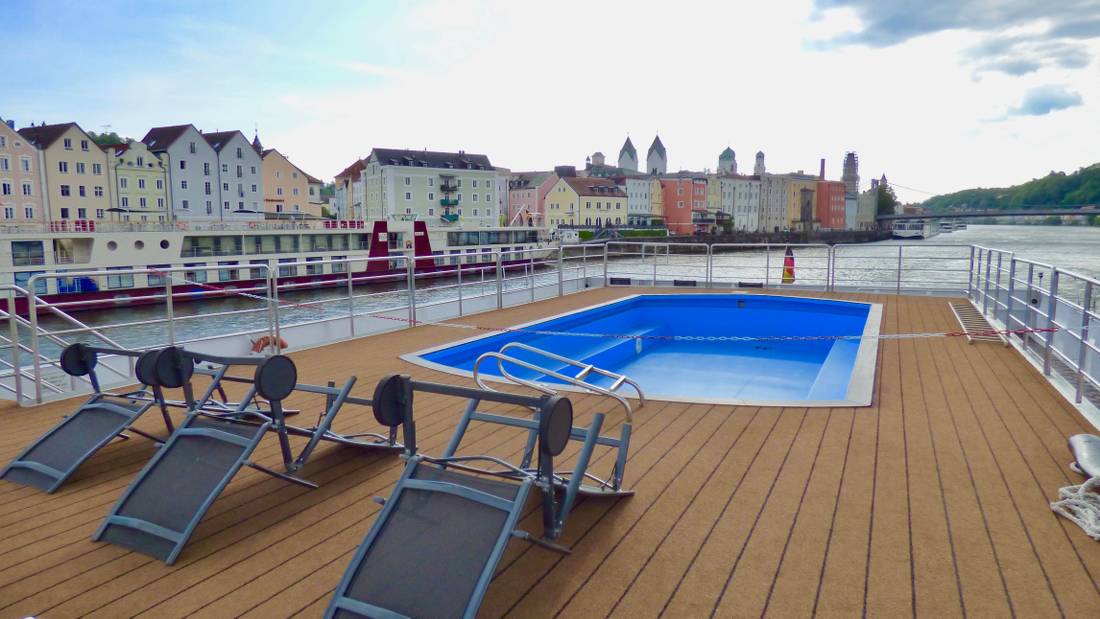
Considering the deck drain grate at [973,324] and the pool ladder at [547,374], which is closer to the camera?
the pool ladder at [547,374]

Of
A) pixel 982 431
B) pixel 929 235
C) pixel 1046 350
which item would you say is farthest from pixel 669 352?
pixel 929 235

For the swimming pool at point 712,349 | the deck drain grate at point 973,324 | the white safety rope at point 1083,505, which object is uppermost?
the deck drain grate at point 973,324

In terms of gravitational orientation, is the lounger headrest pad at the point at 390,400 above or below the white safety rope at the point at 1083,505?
above

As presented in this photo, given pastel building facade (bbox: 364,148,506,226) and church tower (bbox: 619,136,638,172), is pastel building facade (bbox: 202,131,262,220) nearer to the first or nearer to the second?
pastel building facade (bbox: 364,148,506,226)

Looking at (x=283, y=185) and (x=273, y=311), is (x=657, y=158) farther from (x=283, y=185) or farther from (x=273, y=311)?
(x=273, y=311)

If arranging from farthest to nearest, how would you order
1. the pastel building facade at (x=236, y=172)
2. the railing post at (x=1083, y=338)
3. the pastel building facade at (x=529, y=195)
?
the pastel building facade at (x=529, y=195) < the pastel building facade at (x=236, y=172) < the railing post at (x=1083, y=338)

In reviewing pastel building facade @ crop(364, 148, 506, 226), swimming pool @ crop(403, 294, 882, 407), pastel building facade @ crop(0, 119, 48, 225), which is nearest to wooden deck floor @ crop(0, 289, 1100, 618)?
swimming pool @ crop(403, 294, 882, 407)

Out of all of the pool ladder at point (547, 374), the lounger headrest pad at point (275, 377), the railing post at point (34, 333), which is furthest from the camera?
the railing post at point (34, 333)

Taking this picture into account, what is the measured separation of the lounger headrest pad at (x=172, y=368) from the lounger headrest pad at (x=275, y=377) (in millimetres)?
612

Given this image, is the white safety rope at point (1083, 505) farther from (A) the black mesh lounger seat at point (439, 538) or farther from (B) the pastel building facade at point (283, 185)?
(B) the pastel building facade at point (283, 185)

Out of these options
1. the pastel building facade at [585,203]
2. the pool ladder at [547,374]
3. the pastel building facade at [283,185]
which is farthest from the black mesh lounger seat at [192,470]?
the pastel building facade at [585,203]

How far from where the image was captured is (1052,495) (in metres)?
2.88

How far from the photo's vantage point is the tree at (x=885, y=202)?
11779 centimetres

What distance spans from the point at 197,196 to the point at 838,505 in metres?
57.2
